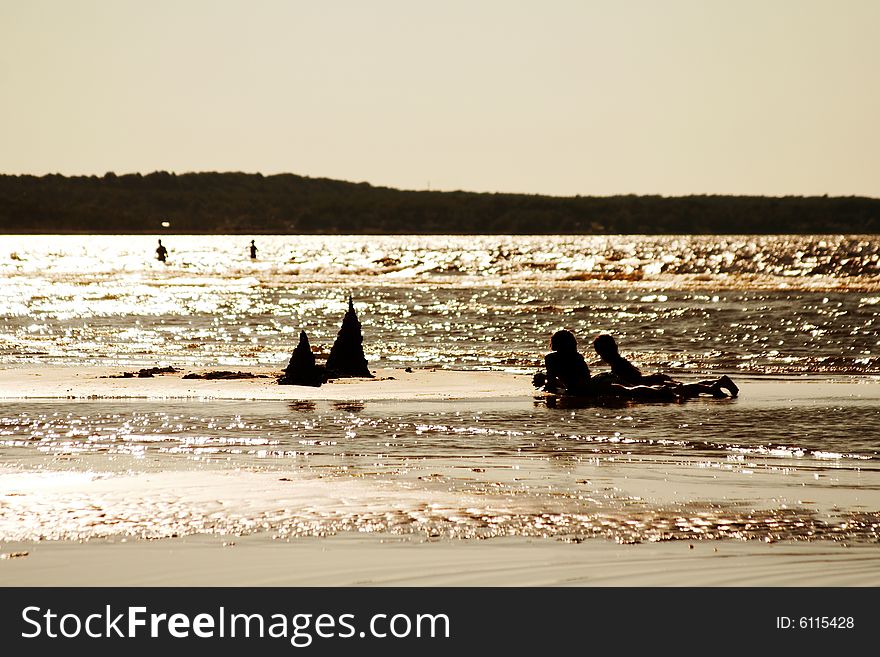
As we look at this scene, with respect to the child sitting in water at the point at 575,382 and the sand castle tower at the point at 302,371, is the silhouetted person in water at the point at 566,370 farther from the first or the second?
the sand castle tower at the point at 302,371

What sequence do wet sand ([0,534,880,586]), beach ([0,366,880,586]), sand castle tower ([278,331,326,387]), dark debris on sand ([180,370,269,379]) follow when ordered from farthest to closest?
dark debris on sand ([180,370,269,379]) < sand castle tower ([278,331,326,387]) < beach ([0,366,880,586]) < wet sand ([0,534,880,586])

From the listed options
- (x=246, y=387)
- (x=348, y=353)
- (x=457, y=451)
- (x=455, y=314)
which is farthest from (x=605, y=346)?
(x=455, y=314)

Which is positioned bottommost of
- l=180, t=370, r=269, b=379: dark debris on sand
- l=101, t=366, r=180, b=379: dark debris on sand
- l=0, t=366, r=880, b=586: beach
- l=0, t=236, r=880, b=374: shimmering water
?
l=0, t=236, r=880, b=374: shimmering water

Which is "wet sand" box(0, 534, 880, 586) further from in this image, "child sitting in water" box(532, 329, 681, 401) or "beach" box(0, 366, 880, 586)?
"child sitting in water" box(532, 329, 681, 401)

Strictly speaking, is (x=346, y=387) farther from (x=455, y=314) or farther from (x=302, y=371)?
(x=455, y=314)

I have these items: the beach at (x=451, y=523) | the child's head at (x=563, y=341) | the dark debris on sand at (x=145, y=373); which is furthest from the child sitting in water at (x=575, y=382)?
the dark debris on sand at (x=145, y=373)

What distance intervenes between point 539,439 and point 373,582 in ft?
25.5

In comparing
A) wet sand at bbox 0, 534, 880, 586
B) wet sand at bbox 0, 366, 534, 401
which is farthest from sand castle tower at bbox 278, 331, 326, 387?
wet sand at bbox 0, 534, 880, 586

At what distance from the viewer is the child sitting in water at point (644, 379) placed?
21.7 meters

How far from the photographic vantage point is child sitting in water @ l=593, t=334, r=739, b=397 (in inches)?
854

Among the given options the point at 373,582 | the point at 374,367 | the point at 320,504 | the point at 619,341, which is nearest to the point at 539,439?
the point at 320,504

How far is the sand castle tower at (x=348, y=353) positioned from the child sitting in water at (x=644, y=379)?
4877 mm

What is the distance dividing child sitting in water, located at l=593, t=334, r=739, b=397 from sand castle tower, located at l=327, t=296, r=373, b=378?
4877 millimetres
